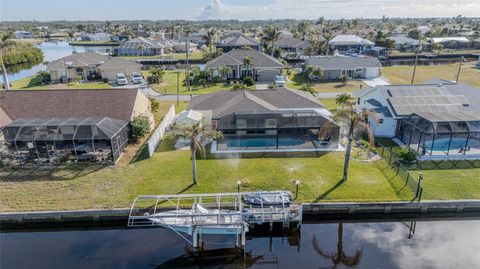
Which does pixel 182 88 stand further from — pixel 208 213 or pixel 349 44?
pixel 349 44

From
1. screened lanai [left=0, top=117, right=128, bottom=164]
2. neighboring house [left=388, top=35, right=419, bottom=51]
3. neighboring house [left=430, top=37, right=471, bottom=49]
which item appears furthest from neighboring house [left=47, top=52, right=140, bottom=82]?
neighboring house [left=430, top=37, right=471, bottom=49]

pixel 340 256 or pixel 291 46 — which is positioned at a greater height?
pixel 291 46

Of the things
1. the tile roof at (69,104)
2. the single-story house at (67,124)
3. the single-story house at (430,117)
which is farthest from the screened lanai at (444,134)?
the tile roof at (69,104)

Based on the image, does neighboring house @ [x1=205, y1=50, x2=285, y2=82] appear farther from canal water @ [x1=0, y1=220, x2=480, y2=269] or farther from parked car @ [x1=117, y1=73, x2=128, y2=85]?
canal water @ [x1=0, y1=220, x2=480, y2=269]

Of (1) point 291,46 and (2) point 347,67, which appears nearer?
(2) point 347,67

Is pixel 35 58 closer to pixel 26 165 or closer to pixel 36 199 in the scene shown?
pixel 26 165

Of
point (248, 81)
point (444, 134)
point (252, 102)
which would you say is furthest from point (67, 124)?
point (248, 81)

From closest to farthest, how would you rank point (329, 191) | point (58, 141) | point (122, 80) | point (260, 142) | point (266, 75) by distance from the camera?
point (329, 191) < point (58, 141) < point (260, 142) < point (122, 80) < point (266, 75)

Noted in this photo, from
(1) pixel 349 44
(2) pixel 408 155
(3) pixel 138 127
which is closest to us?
(2) pixel 408 155
